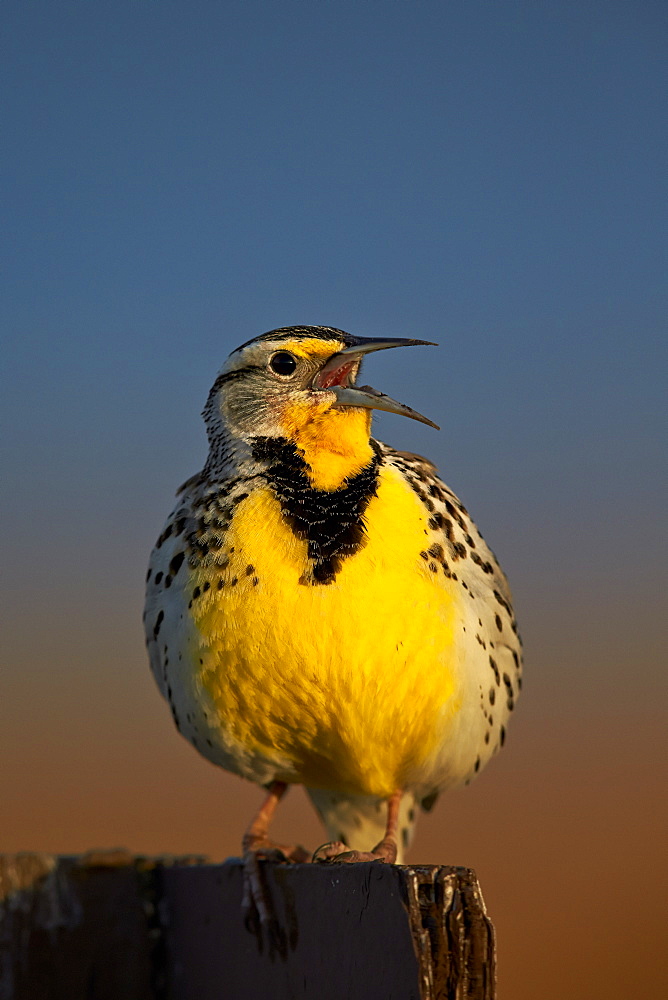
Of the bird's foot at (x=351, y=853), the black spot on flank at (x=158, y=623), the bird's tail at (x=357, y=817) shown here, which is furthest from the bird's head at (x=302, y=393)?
the bird's tail at (x=357, y=817)

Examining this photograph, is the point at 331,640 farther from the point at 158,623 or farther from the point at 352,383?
the point at 352,383

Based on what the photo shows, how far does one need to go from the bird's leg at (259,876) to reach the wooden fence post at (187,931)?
0.02 meters

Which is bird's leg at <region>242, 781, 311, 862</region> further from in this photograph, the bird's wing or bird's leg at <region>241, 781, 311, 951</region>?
the bird's wing

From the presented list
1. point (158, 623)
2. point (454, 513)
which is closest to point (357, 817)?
point (158, 623)

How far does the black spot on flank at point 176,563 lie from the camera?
9.98 feet

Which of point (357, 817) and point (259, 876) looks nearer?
point (259, 876)

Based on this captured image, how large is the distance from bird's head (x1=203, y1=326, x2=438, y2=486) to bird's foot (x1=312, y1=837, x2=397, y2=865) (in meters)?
Result: 1.06

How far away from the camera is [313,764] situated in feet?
10.3

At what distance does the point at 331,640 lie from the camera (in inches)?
108

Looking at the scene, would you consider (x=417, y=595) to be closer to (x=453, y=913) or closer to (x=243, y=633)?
(x=243, y=633)

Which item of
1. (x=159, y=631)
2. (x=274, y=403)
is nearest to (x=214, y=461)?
(x=274, y=403)

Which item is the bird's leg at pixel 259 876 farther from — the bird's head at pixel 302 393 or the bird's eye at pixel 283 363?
the bird's eye at pixel 283 363

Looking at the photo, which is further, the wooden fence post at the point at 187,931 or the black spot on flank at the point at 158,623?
the black spot on flank at the point at 158,623

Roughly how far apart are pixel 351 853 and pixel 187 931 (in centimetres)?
47
